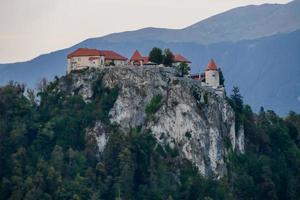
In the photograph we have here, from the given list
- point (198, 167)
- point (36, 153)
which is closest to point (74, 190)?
point (36, 153)

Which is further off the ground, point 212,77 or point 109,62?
point 109,62

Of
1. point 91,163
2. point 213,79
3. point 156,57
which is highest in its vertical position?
point 156,57

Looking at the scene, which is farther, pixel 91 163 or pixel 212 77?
pixel 212 77

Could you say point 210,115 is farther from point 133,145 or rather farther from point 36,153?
point 36,153

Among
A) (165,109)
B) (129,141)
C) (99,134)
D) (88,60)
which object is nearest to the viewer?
(129,141)

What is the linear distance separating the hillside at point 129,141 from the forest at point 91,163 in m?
0.12

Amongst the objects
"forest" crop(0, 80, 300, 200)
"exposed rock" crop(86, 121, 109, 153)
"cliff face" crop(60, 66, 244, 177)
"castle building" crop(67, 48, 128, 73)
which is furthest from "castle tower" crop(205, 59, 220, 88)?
"exposed rock" crop(86, 121, 109, 153)

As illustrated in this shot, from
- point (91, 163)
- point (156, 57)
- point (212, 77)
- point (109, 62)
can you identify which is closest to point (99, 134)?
point (91, 163)

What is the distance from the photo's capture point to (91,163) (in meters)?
107

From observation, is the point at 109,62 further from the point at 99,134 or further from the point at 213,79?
the point at 213,79

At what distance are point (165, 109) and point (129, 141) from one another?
639 cm

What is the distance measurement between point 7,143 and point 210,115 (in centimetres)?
2461

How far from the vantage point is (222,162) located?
11238 centimetres

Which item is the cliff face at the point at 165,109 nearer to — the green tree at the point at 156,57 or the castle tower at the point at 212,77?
the green tree at the point at 156,57
